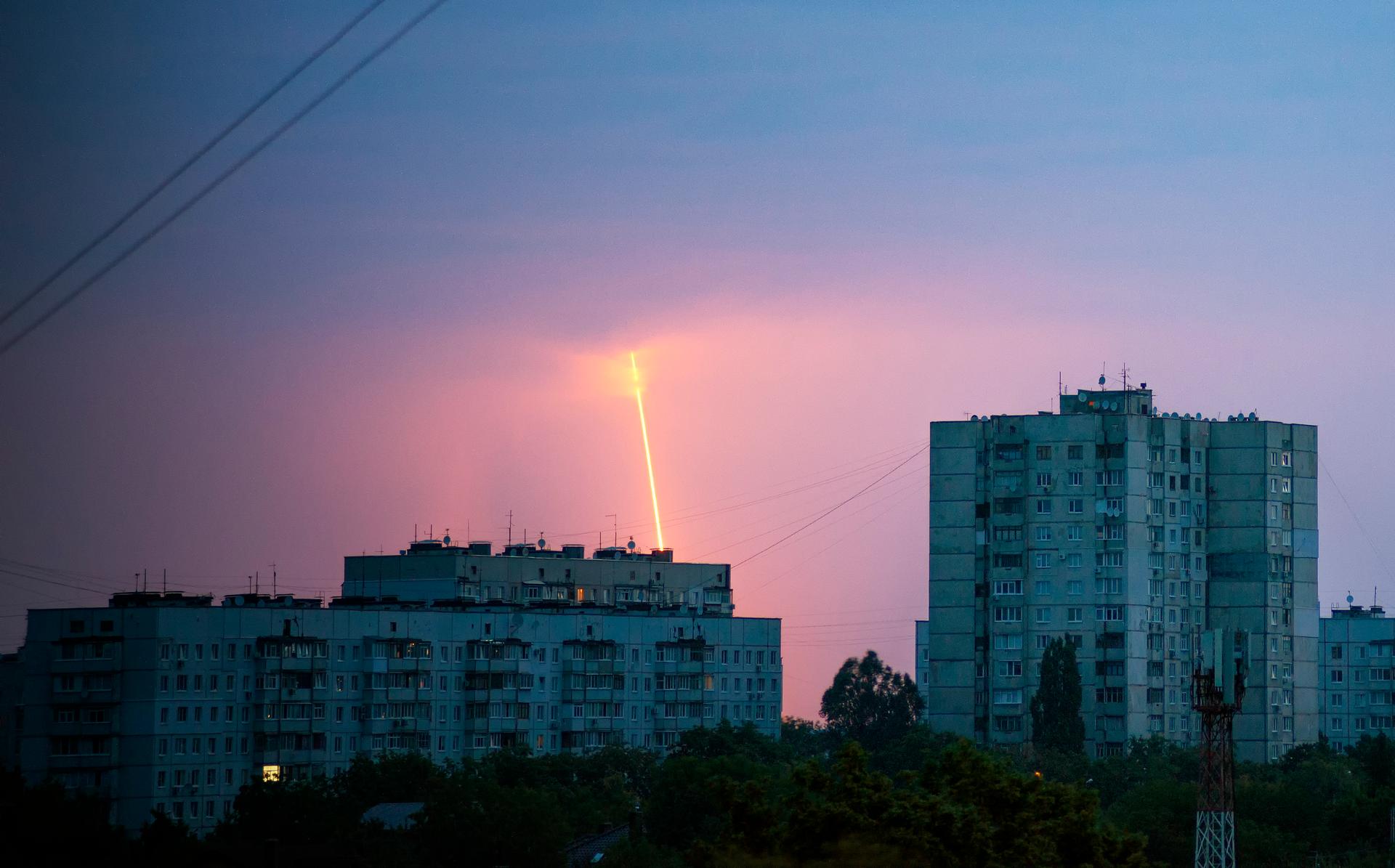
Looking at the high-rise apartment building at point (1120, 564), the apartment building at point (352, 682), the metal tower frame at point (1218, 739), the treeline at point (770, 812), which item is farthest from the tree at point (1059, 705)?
the metal tower frame at point (1218, 739)

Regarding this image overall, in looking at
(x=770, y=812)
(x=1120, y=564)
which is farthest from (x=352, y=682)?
(x=770, y=812)

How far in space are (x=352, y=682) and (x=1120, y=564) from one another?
180ft

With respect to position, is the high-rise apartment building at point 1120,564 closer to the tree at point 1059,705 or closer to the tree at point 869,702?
the tree at point 1059,705

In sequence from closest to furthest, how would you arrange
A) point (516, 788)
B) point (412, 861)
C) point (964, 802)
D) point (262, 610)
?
point (964, 802)
point (412, 861)
point (516, 788)
point (262, 610)

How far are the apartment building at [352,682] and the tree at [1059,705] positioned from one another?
2268 centimetres

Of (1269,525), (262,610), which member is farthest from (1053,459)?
(262,610)

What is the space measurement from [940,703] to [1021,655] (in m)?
6.96

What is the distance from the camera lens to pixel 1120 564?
516 feet

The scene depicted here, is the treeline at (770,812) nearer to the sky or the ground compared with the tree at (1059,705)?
nearer to the ground

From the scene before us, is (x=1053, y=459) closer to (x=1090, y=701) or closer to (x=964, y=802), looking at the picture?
(x=1090, y=701)

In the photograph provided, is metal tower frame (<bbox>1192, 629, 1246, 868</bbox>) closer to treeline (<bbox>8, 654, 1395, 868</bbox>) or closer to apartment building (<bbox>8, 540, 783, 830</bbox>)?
treeline (<bbox>8, 654, 1395, 868</bbox>)

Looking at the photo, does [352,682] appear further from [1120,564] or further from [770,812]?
[770,812]

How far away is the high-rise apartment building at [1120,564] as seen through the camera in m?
157

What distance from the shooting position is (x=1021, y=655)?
518 ft
